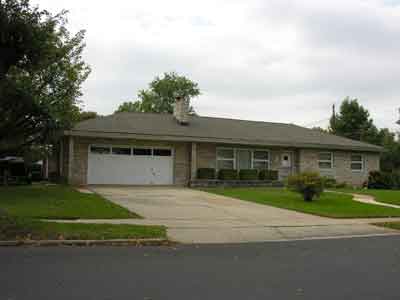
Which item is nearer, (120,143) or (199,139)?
(120,143)

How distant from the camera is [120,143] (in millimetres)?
24469

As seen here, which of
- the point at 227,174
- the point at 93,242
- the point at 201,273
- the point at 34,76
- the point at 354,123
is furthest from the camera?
the point at 354,123

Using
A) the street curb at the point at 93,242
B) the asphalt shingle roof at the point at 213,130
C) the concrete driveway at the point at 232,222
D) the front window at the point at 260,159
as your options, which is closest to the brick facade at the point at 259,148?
the front window at the point at 260,159

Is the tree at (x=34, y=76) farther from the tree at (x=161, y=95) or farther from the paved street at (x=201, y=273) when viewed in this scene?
the tree at (x=161, y=95)

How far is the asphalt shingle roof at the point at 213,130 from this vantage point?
24.7 meters

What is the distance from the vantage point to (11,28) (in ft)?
34.5

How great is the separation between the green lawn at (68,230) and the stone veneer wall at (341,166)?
19841 mm

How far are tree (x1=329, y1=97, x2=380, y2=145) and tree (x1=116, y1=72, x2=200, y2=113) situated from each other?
70.6ft

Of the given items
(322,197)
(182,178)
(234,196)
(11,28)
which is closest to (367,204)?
(322,197)

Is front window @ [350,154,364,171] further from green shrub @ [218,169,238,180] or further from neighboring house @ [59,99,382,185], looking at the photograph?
green shrub @ [218,169,238,180]

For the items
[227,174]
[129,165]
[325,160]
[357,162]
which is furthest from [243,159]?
[357,162]

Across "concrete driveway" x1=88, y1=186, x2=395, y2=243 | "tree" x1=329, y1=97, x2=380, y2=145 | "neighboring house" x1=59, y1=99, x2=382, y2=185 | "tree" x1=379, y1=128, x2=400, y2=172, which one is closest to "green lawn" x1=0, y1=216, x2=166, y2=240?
"concrete driveway" x1=88, y1=186, x2=395, y2=243

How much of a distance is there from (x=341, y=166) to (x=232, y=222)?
1946 cm

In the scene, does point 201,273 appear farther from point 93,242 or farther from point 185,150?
point 185,150
